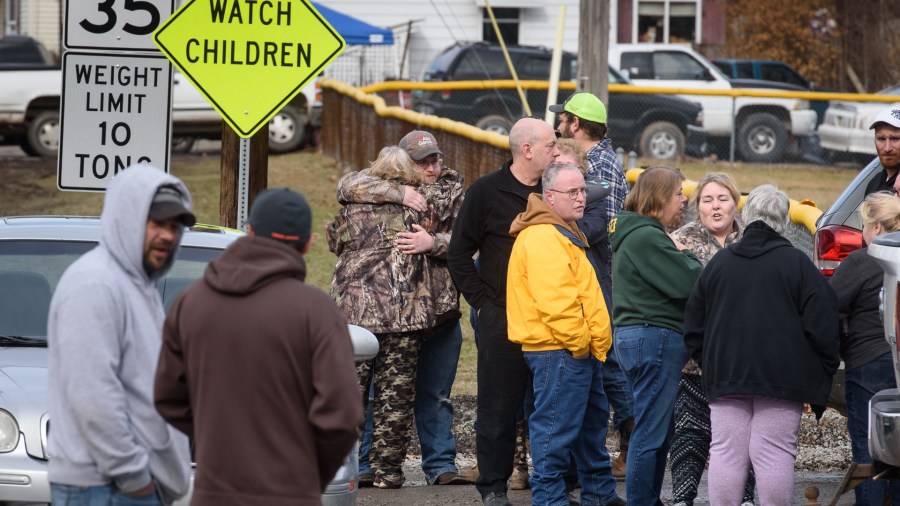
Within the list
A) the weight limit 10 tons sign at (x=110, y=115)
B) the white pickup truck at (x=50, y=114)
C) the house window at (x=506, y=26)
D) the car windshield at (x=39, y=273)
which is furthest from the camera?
the house window at (x=506, y=26)

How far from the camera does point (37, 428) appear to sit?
5.24m

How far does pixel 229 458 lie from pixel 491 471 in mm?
3180

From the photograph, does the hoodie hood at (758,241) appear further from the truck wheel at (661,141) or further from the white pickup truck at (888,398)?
the truck wheel at (661,141)

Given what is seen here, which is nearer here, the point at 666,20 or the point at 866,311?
the point at 866,311

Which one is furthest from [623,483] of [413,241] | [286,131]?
[286,131]

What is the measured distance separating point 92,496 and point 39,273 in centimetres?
262

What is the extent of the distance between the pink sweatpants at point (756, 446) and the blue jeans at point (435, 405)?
1837 millimetres

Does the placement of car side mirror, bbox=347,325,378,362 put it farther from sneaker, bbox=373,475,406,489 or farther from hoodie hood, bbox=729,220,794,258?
sneaker, bbox=373,475,406,489

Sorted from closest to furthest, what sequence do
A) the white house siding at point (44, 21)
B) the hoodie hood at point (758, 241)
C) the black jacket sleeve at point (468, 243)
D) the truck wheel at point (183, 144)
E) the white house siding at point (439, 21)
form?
the hoodie hood at point (758, 241)
the black jacket sleeve at point (468, 243)
the truck wheel at point (183, 144)
the white house siding at point (439, 21)
the white house siding at point (44, 21)

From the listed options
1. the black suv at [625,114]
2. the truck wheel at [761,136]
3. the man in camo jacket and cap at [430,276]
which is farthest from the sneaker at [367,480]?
the truck wheel at [761,136]

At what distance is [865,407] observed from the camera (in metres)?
6.23

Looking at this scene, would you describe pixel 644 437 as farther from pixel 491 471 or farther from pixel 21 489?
pixel 21 489

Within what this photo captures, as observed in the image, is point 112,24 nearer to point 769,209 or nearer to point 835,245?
point 769,209

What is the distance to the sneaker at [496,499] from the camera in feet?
22.2
